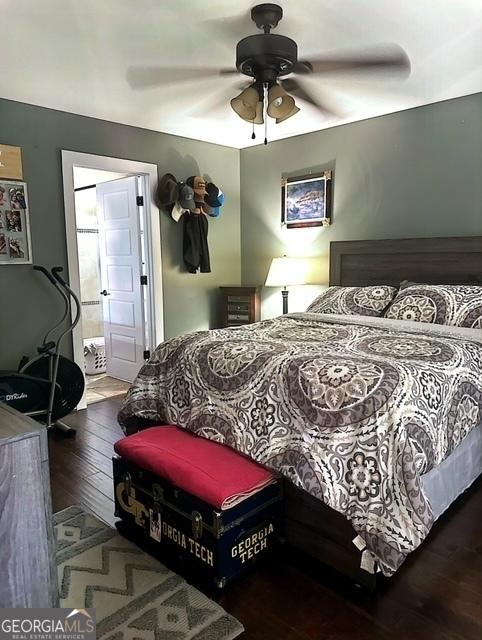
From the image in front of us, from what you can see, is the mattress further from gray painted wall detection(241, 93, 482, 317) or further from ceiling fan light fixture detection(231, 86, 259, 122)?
ceiling fan light fixture detection(231, 86, 259, 122)

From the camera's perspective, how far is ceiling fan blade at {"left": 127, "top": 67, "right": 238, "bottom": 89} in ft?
9.04

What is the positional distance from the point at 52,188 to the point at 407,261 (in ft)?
9.79

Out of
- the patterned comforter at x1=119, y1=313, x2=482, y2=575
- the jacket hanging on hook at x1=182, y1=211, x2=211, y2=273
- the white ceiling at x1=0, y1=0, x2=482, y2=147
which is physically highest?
the white ceiling at x1=0, y1=0, x2=482, y2=147

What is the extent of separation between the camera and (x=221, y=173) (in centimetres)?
493

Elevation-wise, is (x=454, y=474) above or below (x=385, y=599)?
above

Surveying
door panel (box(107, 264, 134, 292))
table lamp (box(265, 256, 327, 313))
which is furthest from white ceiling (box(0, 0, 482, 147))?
door panel (box(107, 264, 134, 292))

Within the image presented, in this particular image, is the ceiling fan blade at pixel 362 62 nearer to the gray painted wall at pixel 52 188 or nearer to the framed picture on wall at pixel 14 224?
the gray painted wall at pixel 52 188

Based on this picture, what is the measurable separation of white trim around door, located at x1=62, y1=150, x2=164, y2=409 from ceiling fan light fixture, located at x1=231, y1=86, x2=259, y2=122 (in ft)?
5.72

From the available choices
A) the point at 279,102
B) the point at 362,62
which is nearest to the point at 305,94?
the point at 362,62

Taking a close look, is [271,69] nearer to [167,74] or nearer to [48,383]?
[167,74]

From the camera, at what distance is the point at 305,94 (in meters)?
3.17

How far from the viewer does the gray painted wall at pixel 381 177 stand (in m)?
3.52

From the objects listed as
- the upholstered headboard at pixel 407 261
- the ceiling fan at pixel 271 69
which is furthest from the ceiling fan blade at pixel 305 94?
the upholstered headboard at pixel 407 261

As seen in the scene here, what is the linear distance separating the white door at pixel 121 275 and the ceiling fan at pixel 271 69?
154cm
